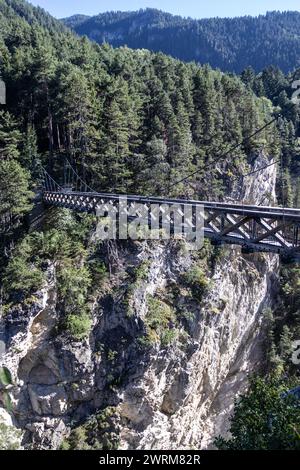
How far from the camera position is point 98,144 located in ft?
99.1

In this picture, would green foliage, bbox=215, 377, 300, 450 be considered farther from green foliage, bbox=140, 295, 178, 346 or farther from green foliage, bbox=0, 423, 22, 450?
green foliage, bbox=140, 295, 178, 346

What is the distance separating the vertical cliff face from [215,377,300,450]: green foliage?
11671mm

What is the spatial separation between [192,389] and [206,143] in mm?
22681

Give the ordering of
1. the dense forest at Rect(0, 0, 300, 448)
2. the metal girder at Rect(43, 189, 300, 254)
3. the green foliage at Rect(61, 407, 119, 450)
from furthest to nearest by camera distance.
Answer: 1. the dense forest at Rect(0, 0, 300, 448)
2. the green foliage at Rect(61, 407, 119, 450)
3. the metal girder at Rect(43, 189, 300, 254)

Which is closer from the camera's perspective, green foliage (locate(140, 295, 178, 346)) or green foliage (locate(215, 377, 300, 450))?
green foliage (locate(215, 377, 300, 450))

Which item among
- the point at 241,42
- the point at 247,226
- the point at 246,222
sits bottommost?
the point at 247,226

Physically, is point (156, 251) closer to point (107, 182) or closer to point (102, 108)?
point (107, 182)

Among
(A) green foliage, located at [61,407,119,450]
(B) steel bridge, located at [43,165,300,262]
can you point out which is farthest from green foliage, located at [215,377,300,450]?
(A) green foliage, located at [61,407,119,450]

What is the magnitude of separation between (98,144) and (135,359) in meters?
15.3

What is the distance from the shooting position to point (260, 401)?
35.9ft

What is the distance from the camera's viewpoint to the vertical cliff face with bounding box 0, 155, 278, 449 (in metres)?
20.5

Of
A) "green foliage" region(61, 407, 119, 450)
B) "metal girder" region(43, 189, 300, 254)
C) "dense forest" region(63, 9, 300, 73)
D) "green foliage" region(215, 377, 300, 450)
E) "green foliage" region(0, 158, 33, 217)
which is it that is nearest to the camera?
"green foliage" region(215, 377, 300, 450)

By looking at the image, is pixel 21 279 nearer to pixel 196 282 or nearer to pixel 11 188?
pixel 11 188

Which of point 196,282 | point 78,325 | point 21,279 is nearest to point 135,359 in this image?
point 78,325
